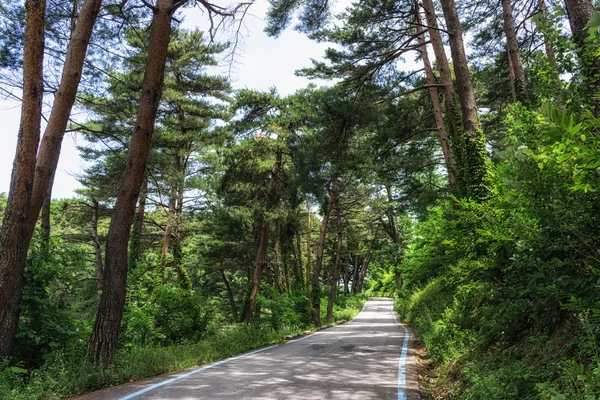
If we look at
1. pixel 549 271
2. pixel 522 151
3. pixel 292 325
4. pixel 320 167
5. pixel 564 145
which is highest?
pixel 320 167

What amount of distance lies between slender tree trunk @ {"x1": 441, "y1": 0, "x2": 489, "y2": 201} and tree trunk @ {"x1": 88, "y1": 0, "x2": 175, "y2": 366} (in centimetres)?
678

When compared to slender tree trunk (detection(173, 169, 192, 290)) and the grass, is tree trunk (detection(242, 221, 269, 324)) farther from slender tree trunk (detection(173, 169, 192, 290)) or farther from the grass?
the grass

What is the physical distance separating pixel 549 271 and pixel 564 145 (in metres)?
2.04

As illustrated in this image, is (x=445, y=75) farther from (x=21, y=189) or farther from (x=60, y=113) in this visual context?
(x=21, y=189)

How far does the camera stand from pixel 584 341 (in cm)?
368

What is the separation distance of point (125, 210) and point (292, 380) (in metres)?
4.44

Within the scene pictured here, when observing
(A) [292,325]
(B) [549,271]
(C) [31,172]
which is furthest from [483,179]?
(A) [292,325]

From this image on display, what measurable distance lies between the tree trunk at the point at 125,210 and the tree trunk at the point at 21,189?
1310 millimetres

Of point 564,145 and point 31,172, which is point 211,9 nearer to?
point 31,172

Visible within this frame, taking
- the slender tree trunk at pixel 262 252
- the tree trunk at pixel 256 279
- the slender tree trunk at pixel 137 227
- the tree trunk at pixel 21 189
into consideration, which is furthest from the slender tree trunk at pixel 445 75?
the slender tree trunk at pixel 137 227

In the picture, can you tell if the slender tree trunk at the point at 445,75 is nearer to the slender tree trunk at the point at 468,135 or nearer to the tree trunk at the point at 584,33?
the slender tree trunk at the point at 468,135

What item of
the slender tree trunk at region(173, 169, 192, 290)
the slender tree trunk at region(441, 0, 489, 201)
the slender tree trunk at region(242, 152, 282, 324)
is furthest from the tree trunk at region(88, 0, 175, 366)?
the slender tree trunk at region(173, 169, 192, 290)

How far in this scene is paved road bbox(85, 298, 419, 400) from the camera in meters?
5.65

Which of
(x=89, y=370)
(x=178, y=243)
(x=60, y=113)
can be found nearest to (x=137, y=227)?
(x=178, y=243)
